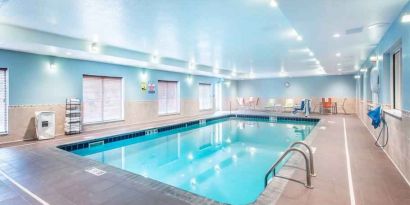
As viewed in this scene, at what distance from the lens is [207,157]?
5199 millimetres

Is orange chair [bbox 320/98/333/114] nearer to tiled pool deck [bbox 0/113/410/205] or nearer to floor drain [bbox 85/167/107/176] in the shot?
tiled pool deck [bbox 0/113/410/205]

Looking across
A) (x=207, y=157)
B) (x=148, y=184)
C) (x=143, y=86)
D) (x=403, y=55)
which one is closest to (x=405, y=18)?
(x=403, y=55)

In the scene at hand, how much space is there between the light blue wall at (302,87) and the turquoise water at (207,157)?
19.3 ft

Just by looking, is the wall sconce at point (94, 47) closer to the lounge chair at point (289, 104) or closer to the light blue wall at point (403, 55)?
the light blue wall at point (403, 55)

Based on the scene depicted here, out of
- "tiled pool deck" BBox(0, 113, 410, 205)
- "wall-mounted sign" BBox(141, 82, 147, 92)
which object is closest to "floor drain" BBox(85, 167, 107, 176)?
"tiled pool deck" BBox(0, 113, 410, 205)

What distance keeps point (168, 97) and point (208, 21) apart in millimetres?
6693

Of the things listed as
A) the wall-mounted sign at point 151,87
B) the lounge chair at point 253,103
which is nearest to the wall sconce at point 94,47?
the wall-mounted sign at point 151,87

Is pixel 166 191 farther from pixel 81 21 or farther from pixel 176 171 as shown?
pixel 81 21

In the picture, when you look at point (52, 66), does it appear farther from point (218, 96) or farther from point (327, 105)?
point (327, 105)

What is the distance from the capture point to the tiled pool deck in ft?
7.79

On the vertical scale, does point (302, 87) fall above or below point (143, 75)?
below

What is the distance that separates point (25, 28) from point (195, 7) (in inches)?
141

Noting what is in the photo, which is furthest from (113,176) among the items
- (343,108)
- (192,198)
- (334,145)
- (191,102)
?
(343,108)

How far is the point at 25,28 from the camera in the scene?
4.41 m
